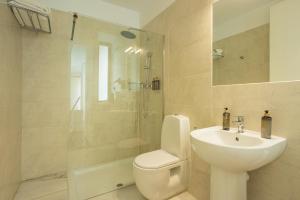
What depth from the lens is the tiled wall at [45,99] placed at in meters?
1.91

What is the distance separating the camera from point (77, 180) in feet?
5.39

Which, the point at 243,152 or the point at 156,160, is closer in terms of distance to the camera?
the point at 243,152

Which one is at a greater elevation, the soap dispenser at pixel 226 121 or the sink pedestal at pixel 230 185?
the soap dispenser at pixel 226 121

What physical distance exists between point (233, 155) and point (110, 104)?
1.61 metres

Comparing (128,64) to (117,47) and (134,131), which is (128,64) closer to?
(117,47)

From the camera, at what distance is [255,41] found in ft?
3.85

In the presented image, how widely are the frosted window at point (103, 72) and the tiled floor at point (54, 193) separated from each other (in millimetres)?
1107

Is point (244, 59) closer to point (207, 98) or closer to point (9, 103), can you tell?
point (207, 98)

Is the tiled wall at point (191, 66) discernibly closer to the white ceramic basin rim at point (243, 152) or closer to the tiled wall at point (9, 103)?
the white ceramic basin rim at point (243, 152)

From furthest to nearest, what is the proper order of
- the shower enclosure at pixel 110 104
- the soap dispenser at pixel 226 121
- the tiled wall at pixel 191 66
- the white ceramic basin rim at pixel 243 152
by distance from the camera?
the shower enclosure at pixel 110 104
the tiled wall at pixel 191 66
the soap dispenser at pixel 226 121
the white ceramic basin rim at pixel 243 152

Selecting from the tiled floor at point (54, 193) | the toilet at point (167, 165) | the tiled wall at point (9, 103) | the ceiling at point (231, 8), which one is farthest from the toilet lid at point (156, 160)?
the ceiling at point (231, 8)

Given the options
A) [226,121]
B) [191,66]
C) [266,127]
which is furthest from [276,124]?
[191,66]

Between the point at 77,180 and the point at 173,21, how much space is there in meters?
2.12

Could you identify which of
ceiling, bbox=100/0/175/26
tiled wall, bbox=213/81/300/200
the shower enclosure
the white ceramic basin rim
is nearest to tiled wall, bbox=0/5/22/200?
the shower enclosure
